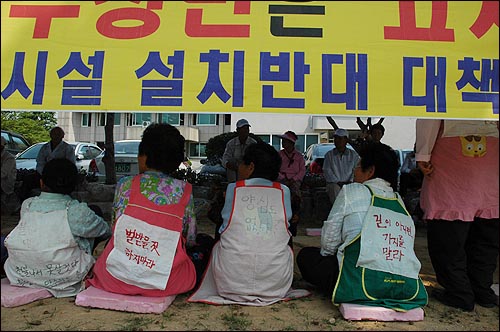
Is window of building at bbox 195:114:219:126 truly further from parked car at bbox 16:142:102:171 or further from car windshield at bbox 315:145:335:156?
car windshield at bbox 315:145:335:156

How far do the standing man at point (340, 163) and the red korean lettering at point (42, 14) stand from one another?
475 cm

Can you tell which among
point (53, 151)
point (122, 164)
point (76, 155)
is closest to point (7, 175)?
point (53, 151)

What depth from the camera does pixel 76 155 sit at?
9.31 metres

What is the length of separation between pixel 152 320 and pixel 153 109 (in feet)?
4.37

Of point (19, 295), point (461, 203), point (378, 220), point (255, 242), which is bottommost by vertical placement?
point (19, 295)

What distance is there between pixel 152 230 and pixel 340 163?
174 inches

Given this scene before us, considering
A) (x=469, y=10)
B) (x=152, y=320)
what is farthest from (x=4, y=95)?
(x=469, y=10)

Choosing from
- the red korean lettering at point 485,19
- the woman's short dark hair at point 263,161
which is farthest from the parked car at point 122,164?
the red korean lettering at point 485,19

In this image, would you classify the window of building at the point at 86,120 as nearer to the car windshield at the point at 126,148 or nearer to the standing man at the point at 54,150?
the car windshield at the point at 126,148

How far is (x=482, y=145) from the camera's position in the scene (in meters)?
3.04

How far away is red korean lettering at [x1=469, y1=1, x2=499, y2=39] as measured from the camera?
2443 mm

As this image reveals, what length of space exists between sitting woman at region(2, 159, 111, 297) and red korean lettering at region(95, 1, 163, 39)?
3.40ft

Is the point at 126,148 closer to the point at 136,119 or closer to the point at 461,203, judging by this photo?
the point at 461,203

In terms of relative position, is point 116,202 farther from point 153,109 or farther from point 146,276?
point 153,109
